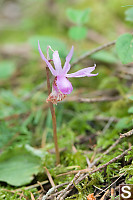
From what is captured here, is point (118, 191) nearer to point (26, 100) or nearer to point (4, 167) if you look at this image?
point (4, 167)

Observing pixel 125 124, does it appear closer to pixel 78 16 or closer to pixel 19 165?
pixel 19 165

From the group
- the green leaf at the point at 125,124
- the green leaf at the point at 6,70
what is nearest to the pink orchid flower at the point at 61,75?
the green leaf at the point at 125,124

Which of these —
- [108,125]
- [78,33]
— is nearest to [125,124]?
[108,125]

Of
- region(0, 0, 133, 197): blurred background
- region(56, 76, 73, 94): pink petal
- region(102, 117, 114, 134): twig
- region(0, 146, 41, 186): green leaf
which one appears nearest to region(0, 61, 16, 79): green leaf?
region(0, 0, 133, 197): blurred background

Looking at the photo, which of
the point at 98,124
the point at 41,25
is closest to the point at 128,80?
the point at 98,124

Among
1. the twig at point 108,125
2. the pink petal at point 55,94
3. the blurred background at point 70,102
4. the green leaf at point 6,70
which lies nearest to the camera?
the pink petal at point 55,94

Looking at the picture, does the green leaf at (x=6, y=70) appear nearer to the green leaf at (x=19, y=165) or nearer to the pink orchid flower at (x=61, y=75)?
the green leaf at (x=19, y=165)

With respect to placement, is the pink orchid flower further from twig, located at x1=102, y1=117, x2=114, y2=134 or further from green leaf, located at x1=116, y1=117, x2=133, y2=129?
twig, located at x1=102, y1=117, x2=114, y2=134
